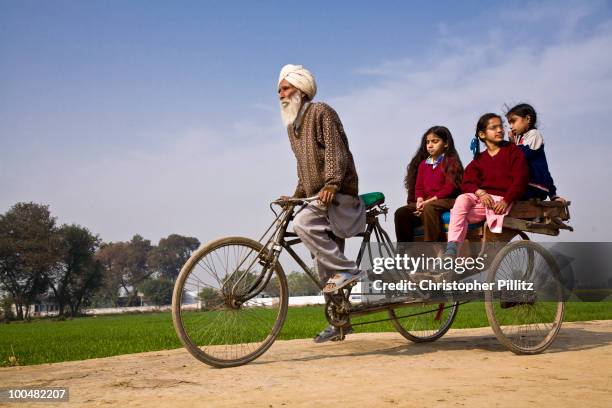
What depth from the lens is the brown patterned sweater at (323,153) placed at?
18.4 ft

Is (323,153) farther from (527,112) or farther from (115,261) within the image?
(115,261)

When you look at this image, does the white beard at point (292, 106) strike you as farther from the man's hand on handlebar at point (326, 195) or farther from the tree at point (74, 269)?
the tree at point (74, 269)

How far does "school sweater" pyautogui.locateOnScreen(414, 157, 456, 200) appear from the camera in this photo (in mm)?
6445

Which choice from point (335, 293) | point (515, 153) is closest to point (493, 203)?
point (515, 153)

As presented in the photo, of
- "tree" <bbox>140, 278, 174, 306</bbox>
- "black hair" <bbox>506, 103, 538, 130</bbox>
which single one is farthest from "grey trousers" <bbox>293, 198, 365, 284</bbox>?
"tree" <bbox>140, 278, 174, 306</bbox>

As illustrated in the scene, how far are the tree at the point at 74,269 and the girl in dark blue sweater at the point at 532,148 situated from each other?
6934cm

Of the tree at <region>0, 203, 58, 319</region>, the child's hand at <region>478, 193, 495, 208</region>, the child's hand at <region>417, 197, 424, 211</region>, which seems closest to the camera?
the child's hand at <region>478, 193, 495, 208</region>

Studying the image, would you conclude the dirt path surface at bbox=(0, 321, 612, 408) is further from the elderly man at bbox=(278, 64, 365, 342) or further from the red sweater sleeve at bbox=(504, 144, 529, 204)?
the red sweater sleeve at bbox=(504, 144, 529, 204)

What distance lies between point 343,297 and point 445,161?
1935 mm

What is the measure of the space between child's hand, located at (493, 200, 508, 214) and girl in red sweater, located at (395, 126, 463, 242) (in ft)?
1.53

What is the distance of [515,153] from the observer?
611cm

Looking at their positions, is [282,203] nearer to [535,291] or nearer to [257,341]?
[257,341]

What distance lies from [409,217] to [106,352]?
543cm

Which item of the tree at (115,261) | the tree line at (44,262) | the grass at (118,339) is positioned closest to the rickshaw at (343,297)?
the grass at (118,339)
